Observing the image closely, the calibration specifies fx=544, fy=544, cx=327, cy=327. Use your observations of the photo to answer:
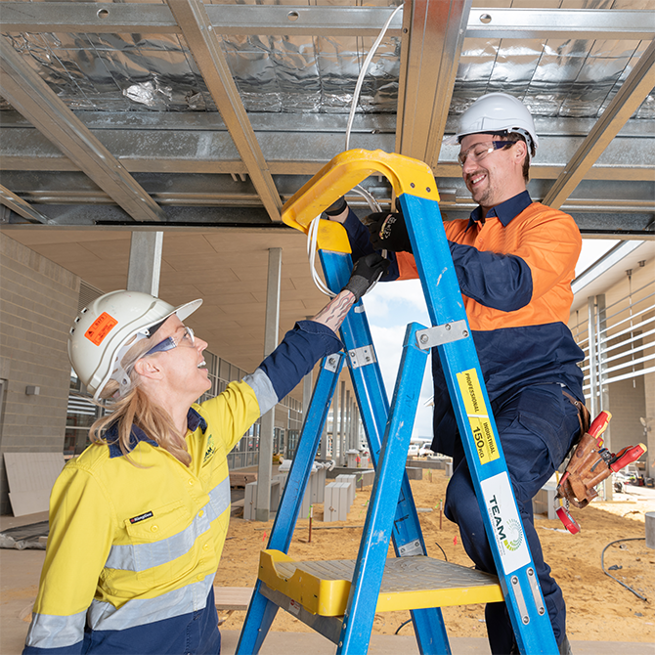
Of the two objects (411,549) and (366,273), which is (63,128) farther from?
(411,549)

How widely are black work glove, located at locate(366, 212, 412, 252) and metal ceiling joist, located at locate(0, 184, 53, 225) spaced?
292cm

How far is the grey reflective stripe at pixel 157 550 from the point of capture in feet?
5.62

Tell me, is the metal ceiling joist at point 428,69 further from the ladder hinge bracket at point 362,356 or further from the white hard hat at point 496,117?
the ladder hinge bracket at point 362,356

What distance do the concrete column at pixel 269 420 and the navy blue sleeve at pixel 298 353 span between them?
7618 millimetres

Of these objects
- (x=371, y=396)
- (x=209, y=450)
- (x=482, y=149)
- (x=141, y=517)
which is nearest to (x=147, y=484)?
(x=141, y=517)

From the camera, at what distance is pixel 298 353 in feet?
7.21

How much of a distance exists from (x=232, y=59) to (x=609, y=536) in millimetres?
10275

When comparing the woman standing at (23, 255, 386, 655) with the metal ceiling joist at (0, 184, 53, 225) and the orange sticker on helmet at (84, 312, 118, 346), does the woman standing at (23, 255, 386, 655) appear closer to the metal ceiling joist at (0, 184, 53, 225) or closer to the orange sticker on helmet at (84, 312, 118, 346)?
the orange sticker on helmet at (84, 312, 118, 346)

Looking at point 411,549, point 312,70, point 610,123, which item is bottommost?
point 411,549

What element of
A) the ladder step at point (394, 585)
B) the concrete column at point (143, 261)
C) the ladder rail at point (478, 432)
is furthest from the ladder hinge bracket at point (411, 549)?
the concrete column at point (143, 261)

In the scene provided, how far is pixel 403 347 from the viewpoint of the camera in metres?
1.64

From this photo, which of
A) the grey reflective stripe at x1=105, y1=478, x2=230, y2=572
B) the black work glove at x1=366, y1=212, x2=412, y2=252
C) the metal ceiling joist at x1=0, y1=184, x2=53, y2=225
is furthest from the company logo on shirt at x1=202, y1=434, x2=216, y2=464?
the metal ceiling joist at x1=0, y1=184, x2=53, y2=225

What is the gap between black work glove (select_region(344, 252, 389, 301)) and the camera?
84.3 inches

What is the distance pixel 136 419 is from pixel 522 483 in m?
1.35
